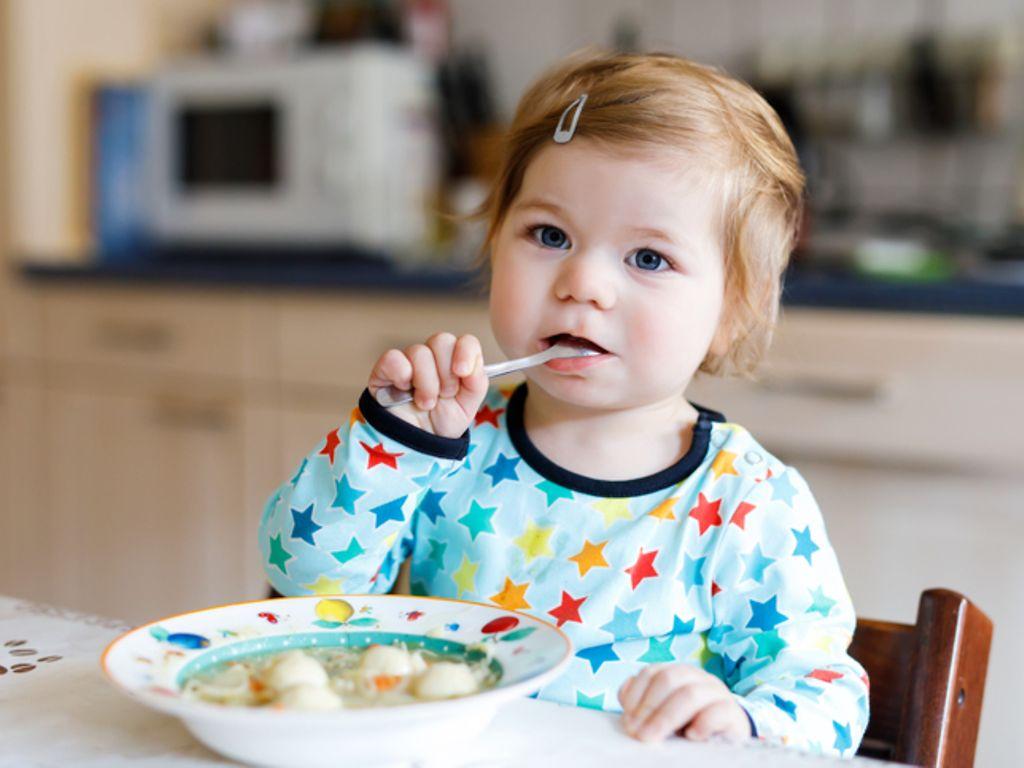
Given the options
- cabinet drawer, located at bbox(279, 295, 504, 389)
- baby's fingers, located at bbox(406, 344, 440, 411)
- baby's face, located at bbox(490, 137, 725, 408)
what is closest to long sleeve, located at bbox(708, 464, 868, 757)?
baby's face, located at bbox(490, 137, 725, 408)

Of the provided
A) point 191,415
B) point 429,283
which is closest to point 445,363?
point 429,283

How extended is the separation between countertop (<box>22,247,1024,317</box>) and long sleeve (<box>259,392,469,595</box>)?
39 centimetres

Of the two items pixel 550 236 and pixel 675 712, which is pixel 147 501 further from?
pixel 675 712

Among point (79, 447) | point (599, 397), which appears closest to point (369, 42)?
point (79, 447)

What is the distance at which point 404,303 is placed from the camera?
198 cm

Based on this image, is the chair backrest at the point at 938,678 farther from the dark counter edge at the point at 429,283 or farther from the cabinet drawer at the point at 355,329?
the cabinet drawer at the point at 355,329

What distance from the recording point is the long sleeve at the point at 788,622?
696 mm

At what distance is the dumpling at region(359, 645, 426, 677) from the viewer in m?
0.55

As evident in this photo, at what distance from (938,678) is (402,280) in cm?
133

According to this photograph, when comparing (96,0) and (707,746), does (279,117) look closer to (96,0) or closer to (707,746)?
(96,0)

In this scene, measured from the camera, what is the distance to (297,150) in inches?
93.3

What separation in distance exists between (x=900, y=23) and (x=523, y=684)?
198 cm

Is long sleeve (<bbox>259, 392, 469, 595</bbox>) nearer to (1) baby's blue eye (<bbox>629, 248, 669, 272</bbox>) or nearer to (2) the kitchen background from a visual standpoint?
(1) baby's blue eye (<bbox>629, 248, 669, 272</bbox>)

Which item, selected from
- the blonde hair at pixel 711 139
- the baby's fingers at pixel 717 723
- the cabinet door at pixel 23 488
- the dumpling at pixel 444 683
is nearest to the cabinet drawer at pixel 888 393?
the blonde hair at pixel 711 139
